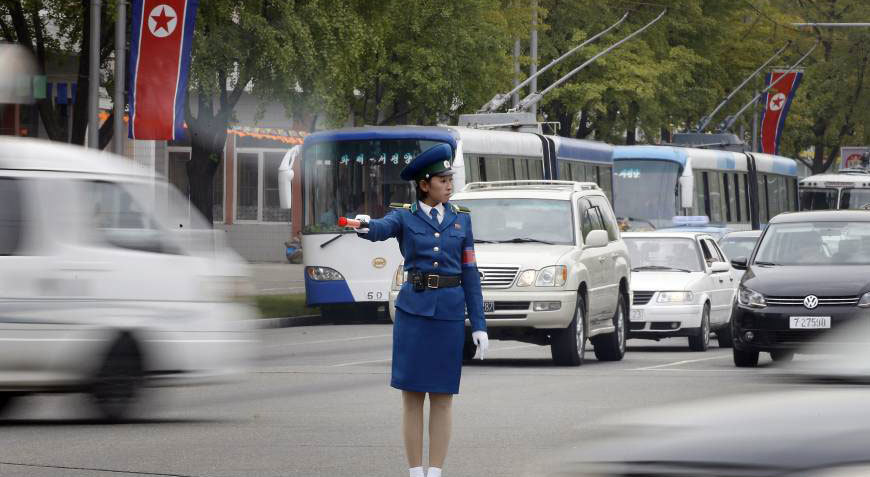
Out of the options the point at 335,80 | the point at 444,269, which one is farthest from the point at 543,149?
the point at 444,269

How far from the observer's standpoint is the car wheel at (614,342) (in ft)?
65.8

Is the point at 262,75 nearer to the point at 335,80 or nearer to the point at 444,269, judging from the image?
the point at 335,80

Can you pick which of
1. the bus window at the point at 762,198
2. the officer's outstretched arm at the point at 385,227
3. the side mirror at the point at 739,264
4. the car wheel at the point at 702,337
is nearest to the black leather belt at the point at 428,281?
the officer's outstretched arm at the point at 385,227

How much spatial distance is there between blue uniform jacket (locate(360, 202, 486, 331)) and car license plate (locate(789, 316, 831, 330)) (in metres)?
8.67

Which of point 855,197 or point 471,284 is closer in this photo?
point 471,284

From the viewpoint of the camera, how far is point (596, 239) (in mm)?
18609

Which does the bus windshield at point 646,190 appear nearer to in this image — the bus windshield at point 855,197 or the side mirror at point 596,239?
the bus windshield at point 855,197

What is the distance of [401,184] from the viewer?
28.4 m

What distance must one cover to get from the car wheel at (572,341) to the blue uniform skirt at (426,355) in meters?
9.42

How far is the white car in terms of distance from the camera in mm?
22516

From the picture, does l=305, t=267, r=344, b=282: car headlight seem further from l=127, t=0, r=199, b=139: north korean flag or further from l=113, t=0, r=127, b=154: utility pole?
l=127, t=0, r=199, b=139: north korean flag

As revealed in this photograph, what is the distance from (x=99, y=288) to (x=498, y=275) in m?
6.75

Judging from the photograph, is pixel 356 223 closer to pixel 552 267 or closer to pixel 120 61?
pixel 552 267

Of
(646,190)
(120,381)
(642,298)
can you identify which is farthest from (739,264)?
(646,190)
